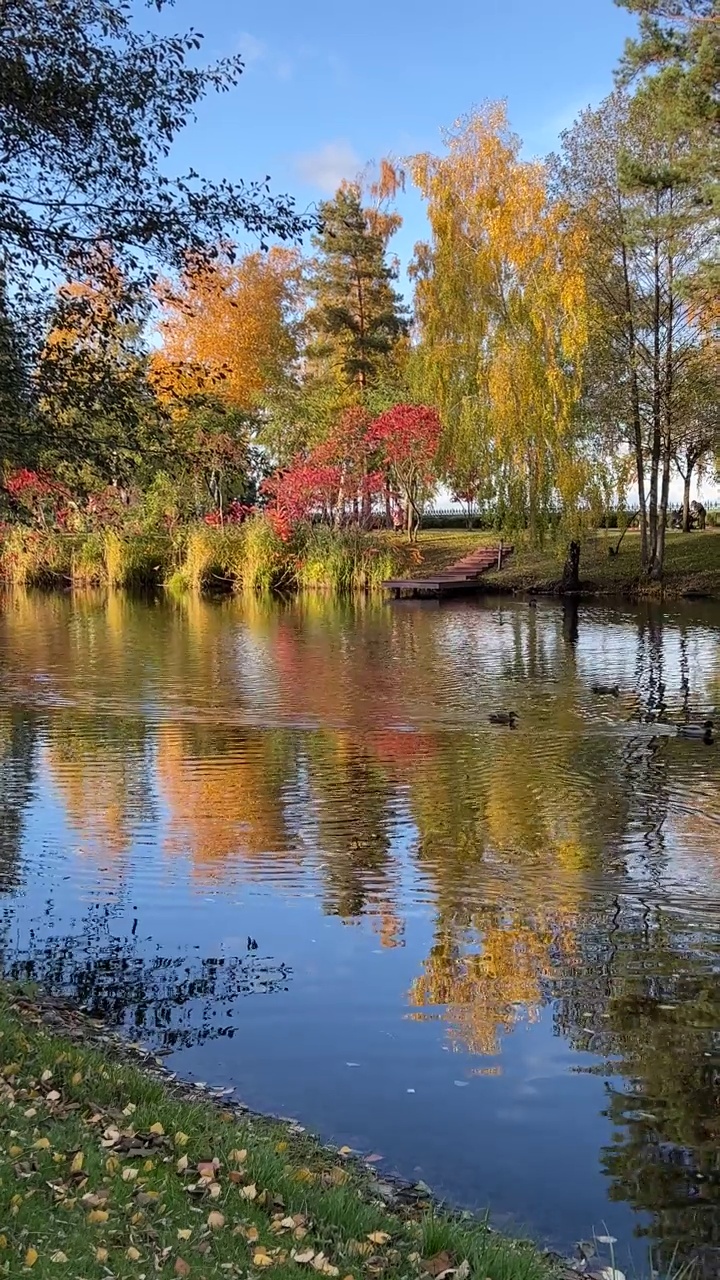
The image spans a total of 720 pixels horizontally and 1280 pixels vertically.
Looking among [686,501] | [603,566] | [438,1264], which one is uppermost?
[686,501]

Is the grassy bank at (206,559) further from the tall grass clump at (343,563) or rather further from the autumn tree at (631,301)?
the autumn tree at (631,301)

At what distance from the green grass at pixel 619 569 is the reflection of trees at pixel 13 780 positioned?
24.3 m

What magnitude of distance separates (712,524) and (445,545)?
12.8 meters

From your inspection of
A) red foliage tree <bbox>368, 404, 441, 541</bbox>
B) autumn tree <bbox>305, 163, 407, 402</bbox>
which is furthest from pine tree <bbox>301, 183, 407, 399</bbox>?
red foliage tree <bbox>368, 404, 441, 541</bbox>

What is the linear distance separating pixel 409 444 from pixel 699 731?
2723cm

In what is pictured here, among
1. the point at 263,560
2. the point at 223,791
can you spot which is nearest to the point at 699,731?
the point at 223,791

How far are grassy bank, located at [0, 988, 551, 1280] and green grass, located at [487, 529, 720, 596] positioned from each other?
32.7 m

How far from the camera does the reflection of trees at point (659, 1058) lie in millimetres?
4969

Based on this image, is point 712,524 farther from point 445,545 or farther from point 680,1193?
point 680,1193

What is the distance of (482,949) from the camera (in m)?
7.86

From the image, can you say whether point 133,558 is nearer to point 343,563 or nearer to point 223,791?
point 343,563

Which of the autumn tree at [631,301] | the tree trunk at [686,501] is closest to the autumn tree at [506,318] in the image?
the autumn tree at [631,301]

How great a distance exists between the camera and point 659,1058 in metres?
6.25

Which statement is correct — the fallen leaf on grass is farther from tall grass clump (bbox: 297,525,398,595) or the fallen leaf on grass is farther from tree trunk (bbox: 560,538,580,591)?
→ tall grass clump (bbox: 297,525,398,595)
